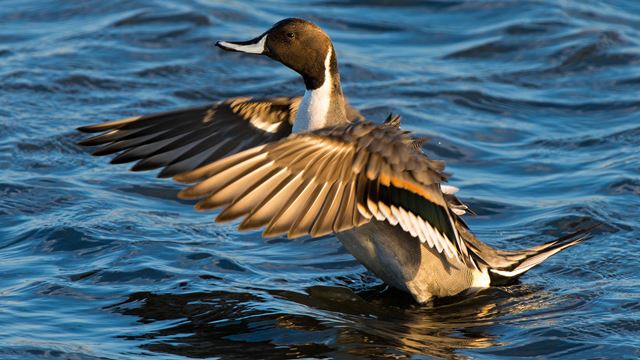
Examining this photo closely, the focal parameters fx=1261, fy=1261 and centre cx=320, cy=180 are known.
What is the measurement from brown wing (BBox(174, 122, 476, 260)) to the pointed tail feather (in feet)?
2.49

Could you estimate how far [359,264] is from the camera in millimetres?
7594

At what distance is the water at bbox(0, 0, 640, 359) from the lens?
6.36 metres

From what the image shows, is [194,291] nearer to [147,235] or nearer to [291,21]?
[147,235]

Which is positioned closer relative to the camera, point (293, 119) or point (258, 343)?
point (258, 343)

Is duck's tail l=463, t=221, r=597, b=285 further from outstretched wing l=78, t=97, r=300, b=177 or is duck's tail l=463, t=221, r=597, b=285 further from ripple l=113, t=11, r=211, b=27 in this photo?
ripple l=113, t=11, r=211, b=27

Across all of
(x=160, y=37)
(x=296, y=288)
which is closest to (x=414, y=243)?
(x=296, y=288)

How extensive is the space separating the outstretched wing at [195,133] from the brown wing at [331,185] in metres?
1.27

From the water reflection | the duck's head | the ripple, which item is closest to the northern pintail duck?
the duck's head

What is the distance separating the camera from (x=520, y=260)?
713 centimetres

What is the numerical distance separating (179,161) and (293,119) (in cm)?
72

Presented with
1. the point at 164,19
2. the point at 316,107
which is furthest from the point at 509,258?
the point at 164,19

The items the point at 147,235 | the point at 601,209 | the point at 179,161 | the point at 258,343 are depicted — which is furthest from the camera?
the point at 601,209

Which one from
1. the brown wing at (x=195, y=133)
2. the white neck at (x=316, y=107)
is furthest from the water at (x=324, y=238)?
the white neck at (x=316, y=107)

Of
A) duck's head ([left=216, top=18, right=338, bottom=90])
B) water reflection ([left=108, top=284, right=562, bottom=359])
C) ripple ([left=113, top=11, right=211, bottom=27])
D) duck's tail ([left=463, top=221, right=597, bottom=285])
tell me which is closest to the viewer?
water reflection ([left=108, top=284, right=562, bottom=359])
